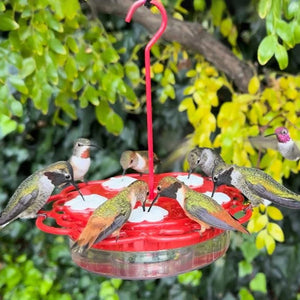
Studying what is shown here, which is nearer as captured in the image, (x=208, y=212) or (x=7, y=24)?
(x=208, y=212)

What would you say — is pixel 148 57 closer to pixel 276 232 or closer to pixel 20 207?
pixel 20 207

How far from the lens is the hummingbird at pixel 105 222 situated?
0.81 meters

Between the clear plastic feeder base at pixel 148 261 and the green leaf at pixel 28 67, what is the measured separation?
0.71 metres

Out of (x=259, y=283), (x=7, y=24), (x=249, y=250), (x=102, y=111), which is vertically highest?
(x=7, y=24)

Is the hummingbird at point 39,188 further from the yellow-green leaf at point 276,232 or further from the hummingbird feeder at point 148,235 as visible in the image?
the yellow-green leaf at point 276,232

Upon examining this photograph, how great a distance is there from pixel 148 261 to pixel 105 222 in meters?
0.21

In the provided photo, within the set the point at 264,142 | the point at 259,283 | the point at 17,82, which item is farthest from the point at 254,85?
the point at 259,283

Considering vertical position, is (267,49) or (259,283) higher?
(267,49)

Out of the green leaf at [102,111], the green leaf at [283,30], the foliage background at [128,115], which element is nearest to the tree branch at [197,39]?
the foliage background at [128,115]

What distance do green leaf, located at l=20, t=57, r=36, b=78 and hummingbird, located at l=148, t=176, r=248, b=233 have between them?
81 cm

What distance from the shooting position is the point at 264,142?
1569 millimetres

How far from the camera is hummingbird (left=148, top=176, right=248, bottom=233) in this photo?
2.82 ft

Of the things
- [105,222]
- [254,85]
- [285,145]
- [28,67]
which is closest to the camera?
[105,222]

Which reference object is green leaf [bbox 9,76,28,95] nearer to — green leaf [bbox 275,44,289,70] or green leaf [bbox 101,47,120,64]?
green leaf [bbox 101,47,120,64]
